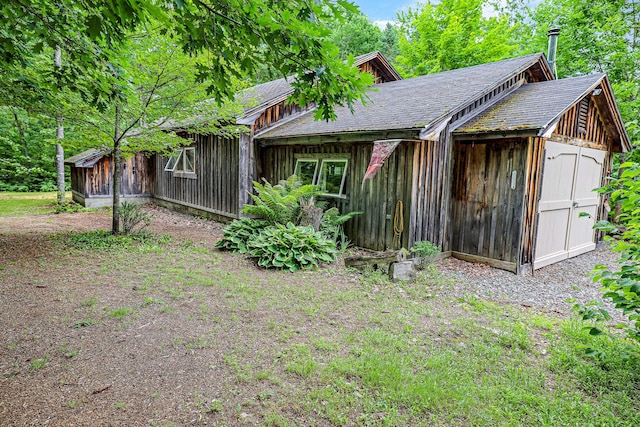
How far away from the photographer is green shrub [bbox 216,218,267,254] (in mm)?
7202

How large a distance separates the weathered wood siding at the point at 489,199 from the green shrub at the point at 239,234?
163 inches

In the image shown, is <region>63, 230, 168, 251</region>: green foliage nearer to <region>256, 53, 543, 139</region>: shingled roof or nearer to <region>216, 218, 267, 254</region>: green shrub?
<region>216, 218, 267, 254</region>: green shrub

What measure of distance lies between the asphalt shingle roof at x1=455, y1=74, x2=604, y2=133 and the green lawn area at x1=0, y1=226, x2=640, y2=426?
3190mm

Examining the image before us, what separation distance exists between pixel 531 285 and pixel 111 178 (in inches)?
582

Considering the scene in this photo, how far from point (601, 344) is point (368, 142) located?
498 centimetres

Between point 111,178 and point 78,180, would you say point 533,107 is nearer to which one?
point 111,178

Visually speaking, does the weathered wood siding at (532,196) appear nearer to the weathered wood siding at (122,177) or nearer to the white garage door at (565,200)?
the white garage door at (565,200)

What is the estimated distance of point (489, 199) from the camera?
22.8 feet

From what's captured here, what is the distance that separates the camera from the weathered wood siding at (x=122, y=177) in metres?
13.8

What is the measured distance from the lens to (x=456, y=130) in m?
7.05

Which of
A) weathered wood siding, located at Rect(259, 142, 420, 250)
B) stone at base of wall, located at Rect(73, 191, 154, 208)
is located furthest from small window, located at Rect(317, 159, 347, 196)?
stone at base of wall, located at Rect(73, 191, 154, 208)

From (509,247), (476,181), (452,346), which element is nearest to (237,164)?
(476,181)

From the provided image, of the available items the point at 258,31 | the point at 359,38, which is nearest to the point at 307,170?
the point at 258,31

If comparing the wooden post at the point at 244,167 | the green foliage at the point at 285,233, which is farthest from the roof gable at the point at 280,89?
the green foliage at the point at 285,233
